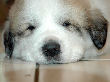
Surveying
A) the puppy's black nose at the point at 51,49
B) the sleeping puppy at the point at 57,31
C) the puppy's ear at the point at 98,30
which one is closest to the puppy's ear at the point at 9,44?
the sleeping puppy at the point at 57,31

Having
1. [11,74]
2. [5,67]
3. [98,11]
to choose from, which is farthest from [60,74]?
[98,11]

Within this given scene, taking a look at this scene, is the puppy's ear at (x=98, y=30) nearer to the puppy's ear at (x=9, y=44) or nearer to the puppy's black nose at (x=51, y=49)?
the puppy's black nose at (x=51, y=49)

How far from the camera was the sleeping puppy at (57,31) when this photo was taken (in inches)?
59.7

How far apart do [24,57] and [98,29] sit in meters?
0.48

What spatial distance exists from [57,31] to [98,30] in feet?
0.88

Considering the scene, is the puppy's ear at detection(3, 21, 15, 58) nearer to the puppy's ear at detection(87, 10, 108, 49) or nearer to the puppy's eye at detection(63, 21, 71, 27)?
the puppy's eye at detection(63, 21, 71, 27)

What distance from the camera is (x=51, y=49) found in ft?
4.85

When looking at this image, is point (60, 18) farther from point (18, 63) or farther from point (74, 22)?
point (18, 63)

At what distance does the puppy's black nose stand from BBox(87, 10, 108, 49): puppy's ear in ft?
0.96

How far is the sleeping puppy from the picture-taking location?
152 cm

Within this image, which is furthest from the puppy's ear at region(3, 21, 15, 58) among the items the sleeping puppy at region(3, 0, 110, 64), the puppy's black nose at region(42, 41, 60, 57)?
the puppy's black nose at region(42, 41, 60, 57)

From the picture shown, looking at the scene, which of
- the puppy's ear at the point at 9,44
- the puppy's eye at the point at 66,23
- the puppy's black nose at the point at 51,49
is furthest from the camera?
the puppy's ear at the point at 9,44

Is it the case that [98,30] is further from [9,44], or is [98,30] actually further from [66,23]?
[9,44]

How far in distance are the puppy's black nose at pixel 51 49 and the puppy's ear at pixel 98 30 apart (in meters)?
0.29
